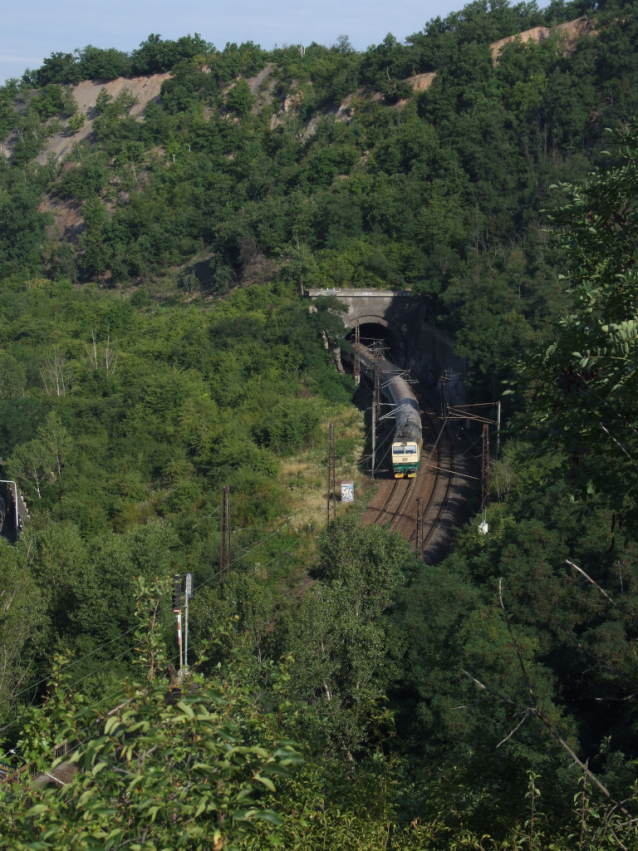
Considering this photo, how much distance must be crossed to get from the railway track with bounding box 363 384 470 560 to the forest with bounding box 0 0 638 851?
1208 mm

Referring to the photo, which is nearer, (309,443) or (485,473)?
(485,473)

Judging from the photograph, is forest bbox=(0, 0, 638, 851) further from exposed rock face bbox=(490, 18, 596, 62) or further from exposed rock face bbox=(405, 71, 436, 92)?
exposed rock face bbox=(405, 71, 436, 92)

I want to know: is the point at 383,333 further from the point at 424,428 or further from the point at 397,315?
the point at 424,428

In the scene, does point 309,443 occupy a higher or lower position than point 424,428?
lower

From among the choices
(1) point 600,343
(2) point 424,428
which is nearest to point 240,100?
(2) point 424,428

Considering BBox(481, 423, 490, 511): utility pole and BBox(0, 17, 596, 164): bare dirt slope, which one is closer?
BBox(481, 423, 490, 511): utility pole

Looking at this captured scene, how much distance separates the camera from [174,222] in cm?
6006

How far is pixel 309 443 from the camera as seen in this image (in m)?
34.8

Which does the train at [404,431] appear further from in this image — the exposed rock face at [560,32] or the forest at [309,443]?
the exposed rock face at [560,32]

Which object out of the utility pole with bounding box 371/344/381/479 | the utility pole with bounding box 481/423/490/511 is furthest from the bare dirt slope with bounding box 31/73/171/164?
the utility pole with bounding box 481/423/490/511

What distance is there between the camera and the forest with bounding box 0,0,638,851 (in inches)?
211

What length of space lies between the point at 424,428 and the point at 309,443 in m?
5.60

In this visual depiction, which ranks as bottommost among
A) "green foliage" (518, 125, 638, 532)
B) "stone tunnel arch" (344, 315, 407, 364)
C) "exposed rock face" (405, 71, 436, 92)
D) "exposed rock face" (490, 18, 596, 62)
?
"stone tunnel arch" (344, 315, 407, 364)

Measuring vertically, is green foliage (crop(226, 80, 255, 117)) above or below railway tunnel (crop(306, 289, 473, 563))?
above
